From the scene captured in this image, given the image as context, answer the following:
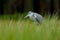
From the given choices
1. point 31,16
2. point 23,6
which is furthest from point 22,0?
point 31,16

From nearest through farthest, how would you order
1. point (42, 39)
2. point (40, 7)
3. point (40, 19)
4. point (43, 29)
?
1. point (42, 39)
2. point (43, 29)
3. point (40, 19)
4. point (40, 7)

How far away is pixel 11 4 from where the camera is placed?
15.1 m

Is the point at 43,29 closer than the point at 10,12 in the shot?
Yes

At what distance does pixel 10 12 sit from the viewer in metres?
15.2

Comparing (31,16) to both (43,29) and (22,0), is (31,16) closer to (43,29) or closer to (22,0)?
(43,29)

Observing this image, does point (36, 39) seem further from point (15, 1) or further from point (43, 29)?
point (15, 1)

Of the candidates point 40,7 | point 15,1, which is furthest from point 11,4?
point 40,7

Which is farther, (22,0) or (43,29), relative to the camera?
(22,0)

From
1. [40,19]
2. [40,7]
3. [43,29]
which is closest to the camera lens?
[43,29]

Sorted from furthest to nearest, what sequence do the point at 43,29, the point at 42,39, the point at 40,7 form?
the point at 40,7 < the point at 43,29 < the point at 42,39

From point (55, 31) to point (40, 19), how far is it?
1.63 metres

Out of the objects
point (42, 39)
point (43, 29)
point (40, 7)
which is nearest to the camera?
point (42, 39)

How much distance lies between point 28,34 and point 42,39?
26 cm

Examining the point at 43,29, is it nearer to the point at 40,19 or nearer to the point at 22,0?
the point at 40,19
